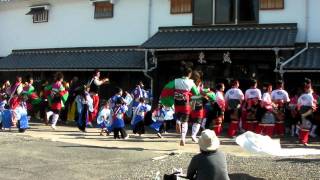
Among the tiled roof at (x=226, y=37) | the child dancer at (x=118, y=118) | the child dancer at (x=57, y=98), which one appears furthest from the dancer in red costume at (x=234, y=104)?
the child dancer at (x=57, y=98)

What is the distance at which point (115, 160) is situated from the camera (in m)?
10.4

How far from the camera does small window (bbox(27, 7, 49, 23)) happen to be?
23.3 metres

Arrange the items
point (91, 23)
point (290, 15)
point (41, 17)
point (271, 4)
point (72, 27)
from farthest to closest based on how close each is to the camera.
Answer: point (41, 17) → point (72, 27) → point (91, 23) → point (271, 4) → point (290, 15)

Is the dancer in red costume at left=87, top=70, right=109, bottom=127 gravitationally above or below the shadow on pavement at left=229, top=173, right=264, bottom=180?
above

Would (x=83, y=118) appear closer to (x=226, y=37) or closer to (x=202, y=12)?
(x=226, y=37)

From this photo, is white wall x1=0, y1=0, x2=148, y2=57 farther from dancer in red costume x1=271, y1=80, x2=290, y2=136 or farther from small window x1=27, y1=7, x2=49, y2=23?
dancer in red costume x1=271, y1=80, x2=290, y2=136

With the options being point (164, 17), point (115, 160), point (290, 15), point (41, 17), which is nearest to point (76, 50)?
point (41, 17)

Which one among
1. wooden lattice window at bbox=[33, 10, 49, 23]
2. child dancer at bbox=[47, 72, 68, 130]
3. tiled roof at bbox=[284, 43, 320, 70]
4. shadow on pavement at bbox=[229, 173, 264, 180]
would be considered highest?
wooden lattice window at bbox=[33, 10, 49, 23]

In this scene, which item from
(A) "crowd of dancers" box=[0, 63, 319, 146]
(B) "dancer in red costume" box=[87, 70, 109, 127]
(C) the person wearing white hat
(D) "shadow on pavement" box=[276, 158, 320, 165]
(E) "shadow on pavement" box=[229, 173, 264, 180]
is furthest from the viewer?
(B) "dancer in red costume" box=[87, 70, 109, 127]

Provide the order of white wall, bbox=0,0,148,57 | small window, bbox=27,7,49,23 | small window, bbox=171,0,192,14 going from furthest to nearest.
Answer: small window, bbox=27,7,49,23 → white wall, bbox=0,0,148,57 → small window, bbox=171,0,192,14

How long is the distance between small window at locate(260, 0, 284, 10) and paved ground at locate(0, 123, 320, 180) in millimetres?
5580

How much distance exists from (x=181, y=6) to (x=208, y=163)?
13448 mm

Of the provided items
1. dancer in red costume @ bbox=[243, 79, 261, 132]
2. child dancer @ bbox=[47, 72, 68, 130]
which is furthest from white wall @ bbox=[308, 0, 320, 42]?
child dancer @ bbox=[47, 72, 68, 130]

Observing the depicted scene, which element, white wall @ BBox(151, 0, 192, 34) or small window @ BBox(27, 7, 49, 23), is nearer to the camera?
white wall @ BBox(151, 0, 192, 34)
